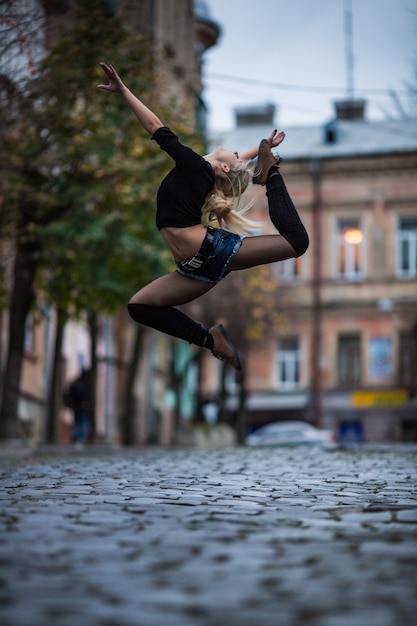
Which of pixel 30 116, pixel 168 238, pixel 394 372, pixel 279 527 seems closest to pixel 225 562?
pixel 279 527

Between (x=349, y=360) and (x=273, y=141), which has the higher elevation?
(x=349, y=360)

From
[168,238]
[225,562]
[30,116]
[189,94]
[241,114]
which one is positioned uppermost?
[241,114]

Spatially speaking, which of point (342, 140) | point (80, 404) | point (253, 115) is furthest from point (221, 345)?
point (253, 115)

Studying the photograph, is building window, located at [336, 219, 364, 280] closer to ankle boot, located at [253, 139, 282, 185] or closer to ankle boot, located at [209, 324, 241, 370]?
ankle boot, located at [209, 324, 241, 370]

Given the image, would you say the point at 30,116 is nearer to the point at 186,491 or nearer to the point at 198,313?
A: the point at 186,491

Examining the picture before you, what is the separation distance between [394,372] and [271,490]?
4326 cm

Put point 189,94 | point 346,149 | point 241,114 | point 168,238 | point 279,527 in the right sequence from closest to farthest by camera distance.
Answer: point 279,527 < point 168,238 < point 189,94 < point 346,149 < point 241,114

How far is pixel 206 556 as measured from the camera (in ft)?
14.0

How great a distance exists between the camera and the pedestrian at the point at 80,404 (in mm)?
30141

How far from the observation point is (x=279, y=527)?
511 centimetres

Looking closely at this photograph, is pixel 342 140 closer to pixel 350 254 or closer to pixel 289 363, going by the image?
pixel 350 254

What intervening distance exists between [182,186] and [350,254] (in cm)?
4421


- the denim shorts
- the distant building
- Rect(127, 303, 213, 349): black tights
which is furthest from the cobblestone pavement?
the distant building

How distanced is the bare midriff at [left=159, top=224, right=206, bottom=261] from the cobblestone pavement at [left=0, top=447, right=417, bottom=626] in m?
1.71
